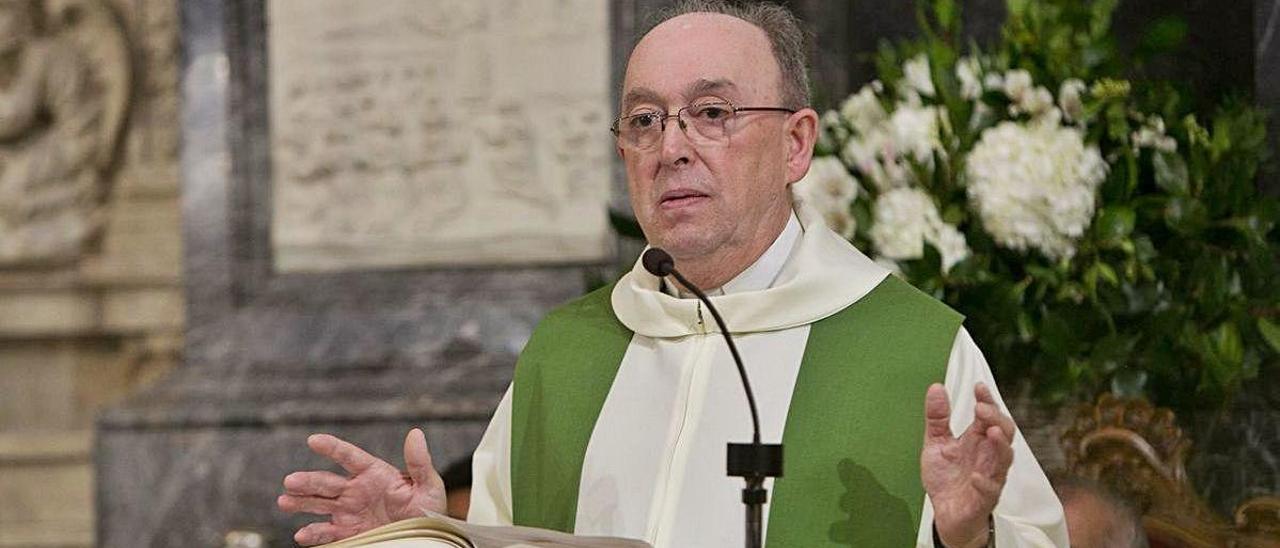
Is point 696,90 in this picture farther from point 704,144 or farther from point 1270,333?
point 1270,333

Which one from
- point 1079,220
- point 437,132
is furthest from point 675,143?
point 437,132

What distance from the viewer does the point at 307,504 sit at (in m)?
2.88

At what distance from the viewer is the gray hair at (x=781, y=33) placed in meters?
3.01

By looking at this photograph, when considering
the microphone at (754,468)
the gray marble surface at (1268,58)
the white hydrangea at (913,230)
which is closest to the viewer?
the microphone at (754,468)

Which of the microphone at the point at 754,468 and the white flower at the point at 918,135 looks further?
the white flower at the point at 918,135

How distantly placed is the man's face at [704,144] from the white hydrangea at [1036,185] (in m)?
1.01

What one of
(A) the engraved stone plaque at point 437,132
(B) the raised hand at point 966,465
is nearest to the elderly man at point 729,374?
(B) the raised hand at point 966,465

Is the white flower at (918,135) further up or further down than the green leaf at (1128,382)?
further up

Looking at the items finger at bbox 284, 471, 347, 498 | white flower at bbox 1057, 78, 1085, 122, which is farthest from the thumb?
white flower at bbox 1057, 78, 1085, 122

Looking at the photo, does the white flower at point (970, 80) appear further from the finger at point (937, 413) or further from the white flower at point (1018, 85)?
the finger at point (937, 413)

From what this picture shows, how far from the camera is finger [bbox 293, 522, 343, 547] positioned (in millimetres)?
2818

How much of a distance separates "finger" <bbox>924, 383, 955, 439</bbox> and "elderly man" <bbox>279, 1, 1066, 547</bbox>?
0.91 feet

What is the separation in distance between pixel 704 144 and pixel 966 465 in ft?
2.37

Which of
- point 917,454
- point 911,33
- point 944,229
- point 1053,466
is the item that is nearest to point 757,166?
point 917,454
